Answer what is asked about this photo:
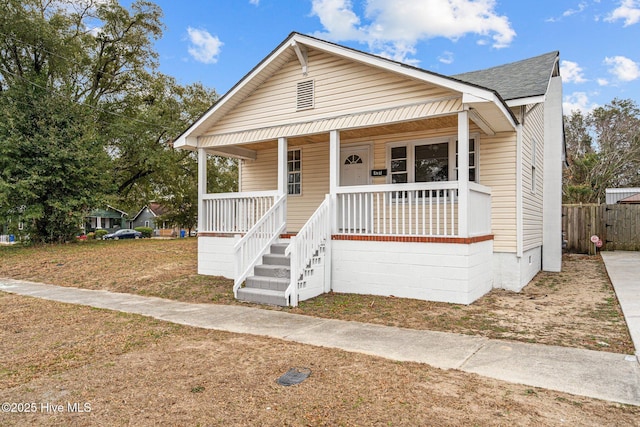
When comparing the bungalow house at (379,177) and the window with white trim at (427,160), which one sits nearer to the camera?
the bungalow house at (379,177)

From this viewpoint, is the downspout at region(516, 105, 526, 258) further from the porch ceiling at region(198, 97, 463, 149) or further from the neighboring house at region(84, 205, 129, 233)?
the neighboring house at region(84, 205, 129, 233)

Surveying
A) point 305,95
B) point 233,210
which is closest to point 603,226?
point 305,95

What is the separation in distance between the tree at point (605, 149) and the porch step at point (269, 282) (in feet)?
94.3

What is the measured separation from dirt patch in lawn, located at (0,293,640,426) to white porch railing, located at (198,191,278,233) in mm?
4745

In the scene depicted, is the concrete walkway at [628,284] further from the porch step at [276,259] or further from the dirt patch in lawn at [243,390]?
the porch step at [276,259]

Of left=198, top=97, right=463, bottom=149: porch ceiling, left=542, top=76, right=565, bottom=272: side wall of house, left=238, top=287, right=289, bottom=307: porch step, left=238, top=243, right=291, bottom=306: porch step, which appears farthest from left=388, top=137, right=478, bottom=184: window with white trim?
left=542, top=76, right=565, bottom=272: side wall of house

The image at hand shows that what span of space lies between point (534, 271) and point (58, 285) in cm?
1190

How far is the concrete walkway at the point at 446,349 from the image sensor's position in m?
3.62

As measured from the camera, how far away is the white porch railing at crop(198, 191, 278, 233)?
9477 mm

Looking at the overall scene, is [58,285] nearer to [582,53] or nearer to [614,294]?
[614,294]

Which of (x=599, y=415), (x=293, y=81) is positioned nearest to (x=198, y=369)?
(x=599, y=415)

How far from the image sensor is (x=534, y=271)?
10344 mm

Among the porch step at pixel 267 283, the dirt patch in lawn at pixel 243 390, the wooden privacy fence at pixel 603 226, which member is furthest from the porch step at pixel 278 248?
the wooden privacy fence at pixel 603 226

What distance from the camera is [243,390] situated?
11.1ft
